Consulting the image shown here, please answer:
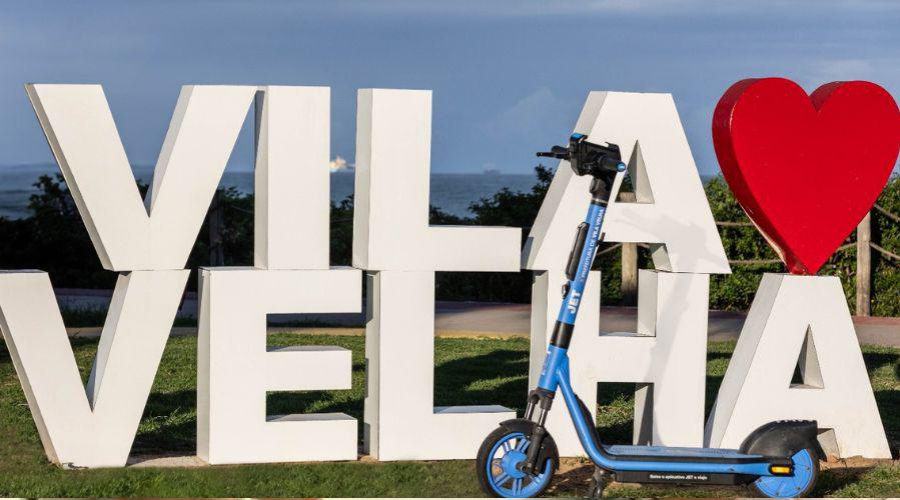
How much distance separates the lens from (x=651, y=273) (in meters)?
7.54

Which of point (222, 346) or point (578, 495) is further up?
point (222, 346)

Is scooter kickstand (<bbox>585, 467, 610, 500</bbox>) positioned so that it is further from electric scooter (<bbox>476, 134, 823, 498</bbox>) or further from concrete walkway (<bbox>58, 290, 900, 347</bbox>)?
concrete walkway (<bbox>58, 290, 900, 347</bbox>)

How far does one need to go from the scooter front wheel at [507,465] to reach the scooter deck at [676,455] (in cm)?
36

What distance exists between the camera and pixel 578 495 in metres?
6.59

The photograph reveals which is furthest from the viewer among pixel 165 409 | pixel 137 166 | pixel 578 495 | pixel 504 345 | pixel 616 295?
pixel 137 166

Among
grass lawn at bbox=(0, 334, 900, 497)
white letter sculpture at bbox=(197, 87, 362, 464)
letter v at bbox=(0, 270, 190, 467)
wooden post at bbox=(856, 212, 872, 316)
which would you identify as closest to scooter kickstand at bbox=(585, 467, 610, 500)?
grass lawn at bbox=(0, 334, 900, 497)

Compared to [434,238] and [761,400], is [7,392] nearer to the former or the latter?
[434,238]

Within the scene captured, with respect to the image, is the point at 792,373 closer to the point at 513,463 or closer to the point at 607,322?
the point at 513,463

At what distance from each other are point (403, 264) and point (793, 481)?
2.38 m

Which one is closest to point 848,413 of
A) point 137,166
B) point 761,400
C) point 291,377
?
point 761,400

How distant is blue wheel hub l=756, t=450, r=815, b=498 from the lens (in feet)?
21.3

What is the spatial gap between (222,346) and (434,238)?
4.32 ft

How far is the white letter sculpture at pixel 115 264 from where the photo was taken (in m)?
6.88

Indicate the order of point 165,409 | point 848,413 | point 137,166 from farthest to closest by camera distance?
point 137,166, point 165,409, point 848,413
